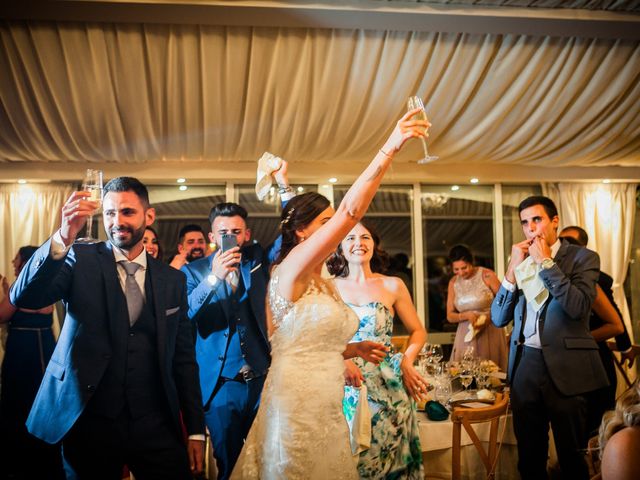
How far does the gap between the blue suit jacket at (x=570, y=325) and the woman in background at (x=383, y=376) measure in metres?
0.65

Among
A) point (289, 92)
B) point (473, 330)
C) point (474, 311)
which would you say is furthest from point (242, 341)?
point (474, 311)

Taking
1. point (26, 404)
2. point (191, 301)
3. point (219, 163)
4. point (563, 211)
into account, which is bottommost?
point (26, 404)

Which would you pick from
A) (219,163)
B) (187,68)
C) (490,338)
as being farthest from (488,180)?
(187,68)

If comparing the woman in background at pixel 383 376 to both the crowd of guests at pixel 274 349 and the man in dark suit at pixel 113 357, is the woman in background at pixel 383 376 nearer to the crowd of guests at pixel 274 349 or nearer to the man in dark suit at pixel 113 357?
the crowd of guests at pixel 274 349

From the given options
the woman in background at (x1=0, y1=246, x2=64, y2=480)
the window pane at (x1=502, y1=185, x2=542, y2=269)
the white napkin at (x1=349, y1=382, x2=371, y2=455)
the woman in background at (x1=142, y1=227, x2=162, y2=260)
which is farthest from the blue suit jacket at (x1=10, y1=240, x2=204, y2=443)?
the window pane at (x1=502, y1=185, x2=542, y2=269)

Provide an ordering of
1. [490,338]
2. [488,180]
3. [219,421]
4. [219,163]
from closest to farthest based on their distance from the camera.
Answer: [219,421]
[490,338]
[219,163]
[488,180]

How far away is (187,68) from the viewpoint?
422 cm

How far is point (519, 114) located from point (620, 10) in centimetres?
120

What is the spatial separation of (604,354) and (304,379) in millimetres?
2823

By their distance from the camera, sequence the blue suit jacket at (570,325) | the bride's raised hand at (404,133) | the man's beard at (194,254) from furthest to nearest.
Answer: the man's beard at (194,254) → the blue suit jacket at (570,325) → the bride's raised hand at (404,133)

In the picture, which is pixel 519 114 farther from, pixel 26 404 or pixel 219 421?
pixel 26 404

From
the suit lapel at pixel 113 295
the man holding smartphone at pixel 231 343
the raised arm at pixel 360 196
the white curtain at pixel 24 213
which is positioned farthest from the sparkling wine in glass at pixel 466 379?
the white curtain at pixel 24 213

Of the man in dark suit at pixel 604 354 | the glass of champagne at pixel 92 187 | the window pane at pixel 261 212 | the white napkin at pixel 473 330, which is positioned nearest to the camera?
the glass of champagne at pixel 92 187

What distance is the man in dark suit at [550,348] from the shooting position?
9.60 ft
